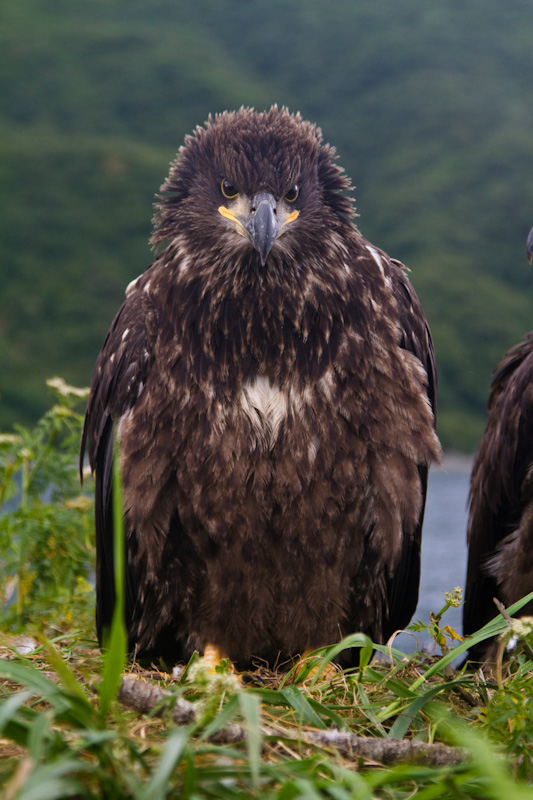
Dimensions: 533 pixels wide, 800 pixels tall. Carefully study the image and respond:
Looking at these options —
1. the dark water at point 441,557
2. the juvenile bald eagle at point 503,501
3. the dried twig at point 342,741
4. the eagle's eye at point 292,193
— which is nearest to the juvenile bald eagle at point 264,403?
the eagle's eye at point 292,193

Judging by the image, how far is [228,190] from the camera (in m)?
3.90

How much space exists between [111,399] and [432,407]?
1522 millimetres

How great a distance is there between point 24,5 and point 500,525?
153 m

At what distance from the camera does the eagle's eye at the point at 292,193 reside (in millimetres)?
3887

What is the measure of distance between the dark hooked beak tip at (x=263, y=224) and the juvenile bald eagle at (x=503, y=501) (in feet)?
5.75

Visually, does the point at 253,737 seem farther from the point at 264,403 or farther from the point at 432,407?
the point at 432,407

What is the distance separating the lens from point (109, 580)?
421cm

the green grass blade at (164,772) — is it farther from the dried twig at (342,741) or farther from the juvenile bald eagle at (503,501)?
the juvenile bald eagle at (503,501)

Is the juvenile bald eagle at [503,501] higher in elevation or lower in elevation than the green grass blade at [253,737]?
higher

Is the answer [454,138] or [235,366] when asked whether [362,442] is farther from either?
[454,138]

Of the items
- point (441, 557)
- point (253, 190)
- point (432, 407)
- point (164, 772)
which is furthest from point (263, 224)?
point (441, 557)

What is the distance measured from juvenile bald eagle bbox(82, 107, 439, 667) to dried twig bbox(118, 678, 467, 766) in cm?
183

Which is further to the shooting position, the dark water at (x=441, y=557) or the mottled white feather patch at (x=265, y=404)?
the dark water at (x=441, y=557)

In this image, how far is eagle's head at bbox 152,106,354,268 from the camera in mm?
3824
